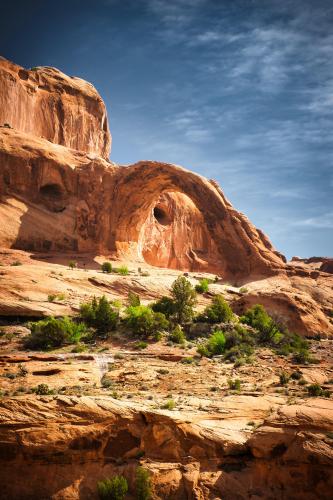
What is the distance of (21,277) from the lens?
22.6 metres

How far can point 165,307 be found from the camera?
939 inches

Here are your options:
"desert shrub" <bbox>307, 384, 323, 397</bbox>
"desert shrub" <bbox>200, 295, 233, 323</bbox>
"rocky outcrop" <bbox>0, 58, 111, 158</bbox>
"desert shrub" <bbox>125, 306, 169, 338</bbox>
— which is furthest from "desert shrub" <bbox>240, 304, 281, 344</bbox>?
"rocky outcrop" <bbox>0, 58, 111, 158</bbox>

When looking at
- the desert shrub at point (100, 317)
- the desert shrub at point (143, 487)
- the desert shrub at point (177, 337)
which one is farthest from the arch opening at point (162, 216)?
the desert shrub at point (143, 487)

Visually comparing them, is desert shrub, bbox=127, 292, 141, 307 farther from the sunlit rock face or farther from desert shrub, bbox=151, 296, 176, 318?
the sunlit rock face

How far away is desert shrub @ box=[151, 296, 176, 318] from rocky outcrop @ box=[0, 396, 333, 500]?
11583 mm

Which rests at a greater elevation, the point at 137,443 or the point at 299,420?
the point at 299,420

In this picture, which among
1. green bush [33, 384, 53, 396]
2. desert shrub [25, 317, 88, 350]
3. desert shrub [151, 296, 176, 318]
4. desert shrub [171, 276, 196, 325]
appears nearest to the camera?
green bush [33, 384, 53, 396]

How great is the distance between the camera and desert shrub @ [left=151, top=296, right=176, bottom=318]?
2364cm

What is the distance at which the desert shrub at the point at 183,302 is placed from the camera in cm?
2394

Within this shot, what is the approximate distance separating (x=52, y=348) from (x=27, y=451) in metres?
7.13

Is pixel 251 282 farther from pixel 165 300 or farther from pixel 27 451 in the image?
pixel 27 451

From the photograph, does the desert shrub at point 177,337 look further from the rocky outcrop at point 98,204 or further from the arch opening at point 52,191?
the arch opening at point 52,191

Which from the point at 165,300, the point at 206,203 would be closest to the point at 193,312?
the point at 165,300

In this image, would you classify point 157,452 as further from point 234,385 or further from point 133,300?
point 133,300
